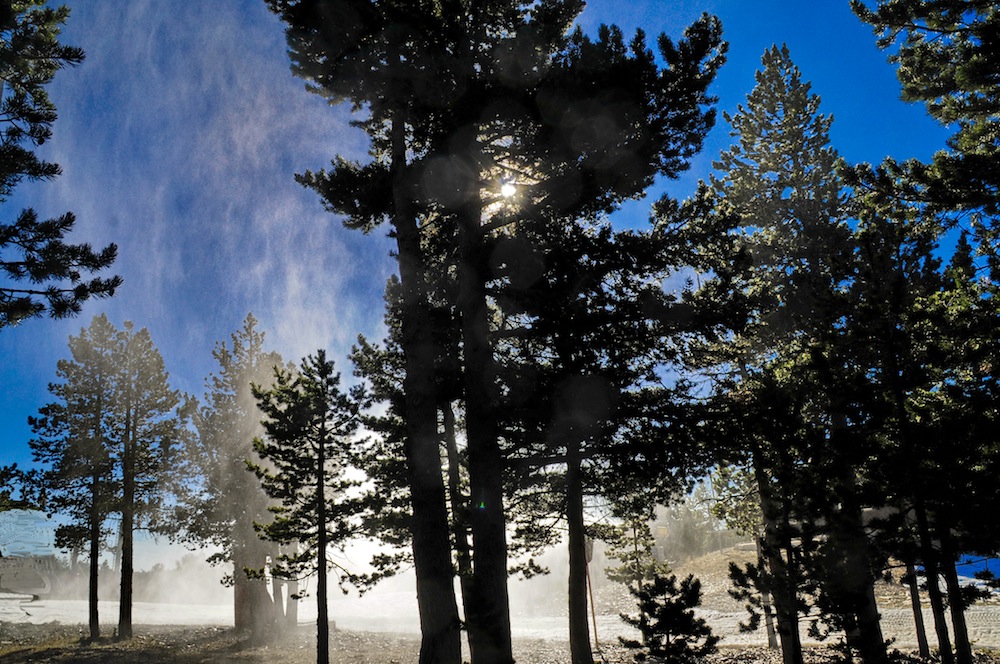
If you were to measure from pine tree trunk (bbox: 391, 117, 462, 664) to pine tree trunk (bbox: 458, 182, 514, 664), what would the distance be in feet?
1.61

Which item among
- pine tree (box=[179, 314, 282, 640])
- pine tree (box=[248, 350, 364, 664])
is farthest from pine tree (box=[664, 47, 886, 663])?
pine tree (box=[179, 314, 282, 640])

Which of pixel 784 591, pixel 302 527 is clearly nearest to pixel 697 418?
pixel 784 591

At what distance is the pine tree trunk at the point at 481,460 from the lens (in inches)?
386

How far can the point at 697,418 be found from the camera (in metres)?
11.0

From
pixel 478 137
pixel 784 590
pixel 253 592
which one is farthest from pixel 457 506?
pixel 253 592

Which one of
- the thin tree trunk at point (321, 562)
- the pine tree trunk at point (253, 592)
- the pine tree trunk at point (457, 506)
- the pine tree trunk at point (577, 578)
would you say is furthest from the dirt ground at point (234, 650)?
the pine tree trunk at point (457, 506)

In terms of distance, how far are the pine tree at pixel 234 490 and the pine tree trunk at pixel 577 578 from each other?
57.4 ft

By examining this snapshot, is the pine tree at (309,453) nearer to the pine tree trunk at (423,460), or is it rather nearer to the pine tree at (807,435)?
the pine tree trunk at (423,460)

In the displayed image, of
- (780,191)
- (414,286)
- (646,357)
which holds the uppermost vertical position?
(780,191)

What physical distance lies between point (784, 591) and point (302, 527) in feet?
41.3

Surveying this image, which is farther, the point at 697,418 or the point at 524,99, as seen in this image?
the point at 697,418

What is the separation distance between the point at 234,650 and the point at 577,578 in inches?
623

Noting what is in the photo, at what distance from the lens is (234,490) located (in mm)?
28656

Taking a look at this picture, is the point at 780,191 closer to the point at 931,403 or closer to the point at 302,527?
the point at 931,403
